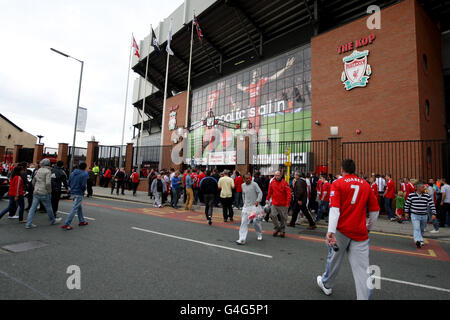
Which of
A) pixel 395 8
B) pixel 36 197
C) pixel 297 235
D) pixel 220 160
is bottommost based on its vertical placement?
pixel 297 235

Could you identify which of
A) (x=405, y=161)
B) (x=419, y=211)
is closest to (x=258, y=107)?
(x=405, y=161)

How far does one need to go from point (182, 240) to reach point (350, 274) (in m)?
3.66

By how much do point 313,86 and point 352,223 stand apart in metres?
19.3

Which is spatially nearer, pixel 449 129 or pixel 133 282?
pixel 133 282

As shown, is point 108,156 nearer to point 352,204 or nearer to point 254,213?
point 254,213

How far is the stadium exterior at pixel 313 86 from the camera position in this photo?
15.1 m

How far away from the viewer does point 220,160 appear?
1088 inches

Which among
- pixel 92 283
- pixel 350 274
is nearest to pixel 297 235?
pixel 350 274

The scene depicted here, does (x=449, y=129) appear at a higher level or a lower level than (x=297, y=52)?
lower

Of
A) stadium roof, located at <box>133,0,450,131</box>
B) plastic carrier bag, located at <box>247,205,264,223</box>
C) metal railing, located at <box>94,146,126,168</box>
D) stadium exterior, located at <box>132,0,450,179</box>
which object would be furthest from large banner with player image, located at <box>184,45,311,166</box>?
plastic carrier bag, located at <box>247,205,264,223</box>

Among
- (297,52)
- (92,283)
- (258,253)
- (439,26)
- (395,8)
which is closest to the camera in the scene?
(92,283)

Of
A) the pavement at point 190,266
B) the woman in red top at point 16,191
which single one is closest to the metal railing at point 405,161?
the pavement at point 190,266

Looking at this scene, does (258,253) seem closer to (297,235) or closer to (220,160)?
(297,235)
